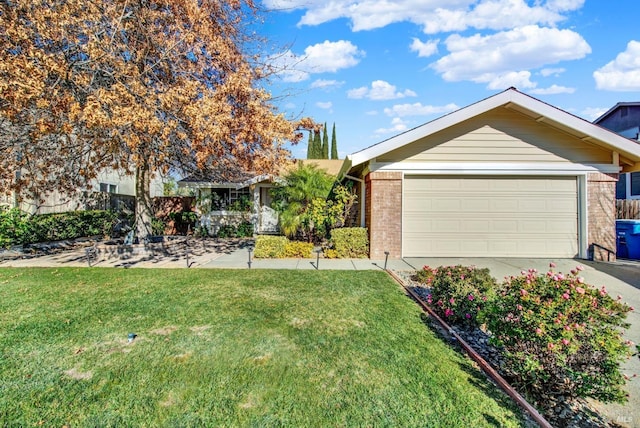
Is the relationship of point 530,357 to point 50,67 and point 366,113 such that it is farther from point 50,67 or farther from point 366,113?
point 366,113

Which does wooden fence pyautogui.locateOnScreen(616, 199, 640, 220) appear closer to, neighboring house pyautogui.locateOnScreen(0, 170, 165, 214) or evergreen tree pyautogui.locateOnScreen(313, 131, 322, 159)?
neighboring house pyautogui.locateOnScreen(0, 170, 165, 214)

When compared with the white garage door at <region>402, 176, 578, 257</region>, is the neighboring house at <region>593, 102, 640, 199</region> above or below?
above

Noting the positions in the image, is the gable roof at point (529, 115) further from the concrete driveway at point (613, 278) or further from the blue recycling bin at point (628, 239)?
the concrete driveway at point (613, 278)

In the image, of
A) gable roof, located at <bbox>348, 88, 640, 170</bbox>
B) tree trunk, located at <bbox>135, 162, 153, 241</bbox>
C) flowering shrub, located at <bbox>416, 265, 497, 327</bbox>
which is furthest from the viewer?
tree trunk, located at <bbox>135, 162, 153, 241</bbox>

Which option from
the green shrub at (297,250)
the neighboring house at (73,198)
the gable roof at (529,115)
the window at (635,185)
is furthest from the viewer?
the window at (635,185)

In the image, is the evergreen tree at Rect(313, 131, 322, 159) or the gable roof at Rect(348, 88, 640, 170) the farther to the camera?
the evergreen tree at Rect(313, 131, 322, 159)

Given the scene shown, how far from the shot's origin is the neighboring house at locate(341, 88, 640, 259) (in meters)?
9.26

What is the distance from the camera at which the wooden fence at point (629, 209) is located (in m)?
12.2

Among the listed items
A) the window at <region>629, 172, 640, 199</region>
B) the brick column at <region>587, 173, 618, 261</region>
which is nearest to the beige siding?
the brick column at <region>587, 173, 618, 261</region>

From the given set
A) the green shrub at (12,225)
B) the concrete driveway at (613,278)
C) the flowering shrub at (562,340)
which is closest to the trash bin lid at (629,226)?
the concrete driveway at (613,278)

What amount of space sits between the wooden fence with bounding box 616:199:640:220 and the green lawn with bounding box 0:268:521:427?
12.6m

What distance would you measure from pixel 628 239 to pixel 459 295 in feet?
29.1

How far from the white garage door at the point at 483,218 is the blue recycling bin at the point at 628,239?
1.70 meters

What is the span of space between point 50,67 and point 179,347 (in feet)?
18.1
